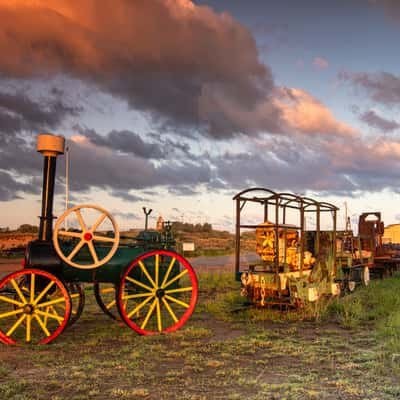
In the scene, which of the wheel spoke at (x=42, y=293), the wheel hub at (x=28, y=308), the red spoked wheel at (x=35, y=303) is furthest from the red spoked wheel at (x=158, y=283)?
the wheel hub at (x=28, y=308)

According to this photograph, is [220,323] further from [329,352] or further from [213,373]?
[213,373]

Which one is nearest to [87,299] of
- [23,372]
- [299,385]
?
[23,372]

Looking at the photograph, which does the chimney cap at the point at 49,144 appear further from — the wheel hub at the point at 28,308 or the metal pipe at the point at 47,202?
the wheel hub at the point at 28,308

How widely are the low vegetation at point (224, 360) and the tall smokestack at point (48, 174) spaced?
177cm

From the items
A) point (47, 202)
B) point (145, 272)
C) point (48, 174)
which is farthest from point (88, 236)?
point (48, 174)

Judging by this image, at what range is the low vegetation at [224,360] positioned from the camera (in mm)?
4961

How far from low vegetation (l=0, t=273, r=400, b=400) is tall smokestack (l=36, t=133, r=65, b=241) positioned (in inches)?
69.6

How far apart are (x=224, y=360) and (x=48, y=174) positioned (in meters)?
3.99

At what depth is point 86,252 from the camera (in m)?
7.77

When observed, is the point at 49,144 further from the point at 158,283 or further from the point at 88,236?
the point at 158,283

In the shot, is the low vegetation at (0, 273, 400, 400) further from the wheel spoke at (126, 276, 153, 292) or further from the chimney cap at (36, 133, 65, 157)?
the chimney cap at (36, 133, 65, 157)

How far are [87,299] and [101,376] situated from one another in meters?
7.13

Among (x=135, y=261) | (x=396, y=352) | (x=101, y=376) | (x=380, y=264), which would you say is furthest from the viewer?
(x=380, y=264)

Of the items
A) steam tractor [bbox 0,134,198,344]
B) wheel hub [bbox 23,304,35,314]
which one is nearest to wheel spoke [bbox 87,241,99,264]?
steam tractor [bbox 0,134,198,344]
